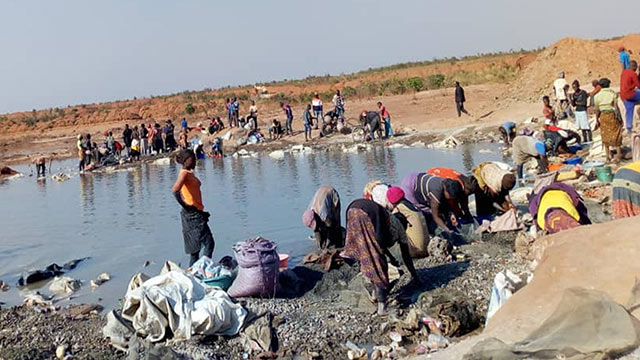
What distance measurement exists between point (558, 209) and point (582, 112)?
363 inches

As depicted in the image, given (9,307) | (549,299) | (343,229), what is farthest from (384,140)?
(549,299)

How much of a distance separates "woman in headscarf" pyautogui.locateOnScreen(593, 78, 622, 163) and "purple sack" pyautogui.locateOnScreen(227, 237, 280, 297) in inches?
288

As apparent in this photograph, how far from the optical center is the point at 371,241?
6.64m

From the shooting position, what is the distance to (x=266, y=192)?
16.1 m

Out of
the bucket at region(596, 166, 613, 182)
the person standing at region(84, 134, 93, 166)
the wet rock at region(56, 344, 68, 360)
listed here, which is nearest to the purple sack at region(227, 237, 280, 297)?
the wet rock at region(56, 344, 68, 360)

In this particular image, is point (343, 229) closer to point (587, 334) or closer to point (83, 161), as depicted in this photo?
point (587, 334)

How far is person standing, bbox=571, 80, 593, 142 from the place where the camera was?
48.0ft

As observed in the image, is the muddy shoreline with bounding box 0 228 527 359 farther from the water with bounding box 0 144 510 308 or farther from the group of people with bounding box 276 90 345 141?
the group of people with bounding box 276 90 345 141

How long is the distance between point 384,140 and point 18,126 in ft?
133

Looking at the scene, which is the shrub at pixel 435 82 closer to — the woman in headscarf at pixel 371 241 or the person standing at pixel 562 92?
the person standing at pixel 562 92

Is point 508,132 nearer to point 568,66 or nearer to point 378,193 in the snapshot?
point 568,66

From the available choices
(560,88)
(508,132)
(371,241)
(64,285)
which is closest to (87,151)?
(508,132)

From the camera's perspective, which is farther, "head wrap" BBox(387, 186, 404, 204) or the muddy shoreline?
"head wrap" BBox(387, 186, 404, 204)

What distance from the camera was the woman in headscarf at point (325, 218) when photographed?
841cm
